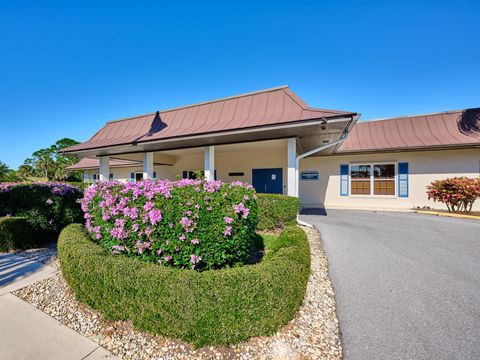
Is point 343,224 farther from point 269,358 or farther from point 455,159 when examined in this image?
point 455,159

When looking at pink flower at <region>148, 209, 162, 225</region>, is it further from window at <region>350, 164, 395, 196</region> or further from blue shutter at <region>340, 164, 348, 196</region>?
window at <region>350, 164, 395, 196</region>

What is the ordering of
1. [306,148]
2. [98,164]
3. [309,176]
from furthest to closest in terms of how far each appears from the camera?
[98,164], [309,176], [306,148]

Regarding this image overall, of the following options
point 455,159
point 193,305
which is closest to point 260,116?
point 193,305

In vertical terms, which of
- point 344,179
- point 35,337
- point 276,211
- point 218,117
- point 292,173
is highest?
point 218,117

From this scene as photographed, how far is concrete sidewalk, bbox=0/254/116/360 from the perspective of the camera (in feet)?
7.21

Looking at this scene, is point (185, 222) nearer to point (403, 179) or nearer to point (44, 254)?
point (44, 254)

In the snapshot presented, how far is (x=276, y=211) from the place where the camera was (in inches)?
254

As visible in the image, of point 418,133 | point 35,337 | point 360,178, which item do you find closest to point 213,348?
point 35,337

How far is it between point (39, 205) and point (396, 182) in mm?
14479

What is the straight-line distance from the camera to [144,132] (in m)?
11.2

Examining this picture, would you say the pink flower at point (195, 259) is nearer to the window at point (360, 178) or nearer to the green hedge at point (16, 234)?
the green hedge at point (16, 234)

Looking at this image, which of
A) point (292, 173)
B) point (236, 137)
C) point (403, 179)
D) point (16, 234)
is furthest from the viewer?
point (403, 179)

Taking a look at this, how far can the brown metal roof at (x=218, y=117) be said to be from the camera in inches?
294

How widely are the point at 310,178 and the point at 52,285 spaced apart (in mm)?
11966
